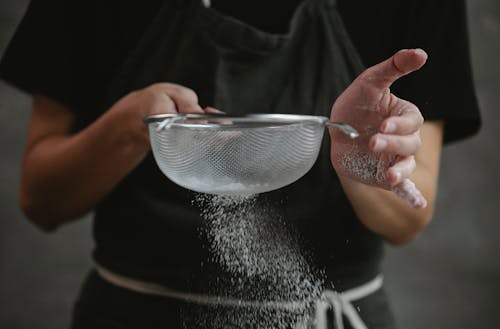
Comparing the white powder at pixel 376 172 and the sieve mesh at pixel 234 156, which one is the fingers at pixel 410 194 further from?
the sieve mesh at pixel 234 156

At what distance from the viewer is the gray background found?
1193 millimetres

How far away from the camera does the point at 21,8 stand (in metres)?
0.73

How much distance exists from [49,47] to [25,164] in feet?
0.56

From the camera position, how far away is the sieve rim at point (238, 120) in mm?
436

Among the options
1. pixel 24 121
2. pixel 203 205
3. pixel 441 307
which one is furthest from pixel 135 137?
pixel 441 307

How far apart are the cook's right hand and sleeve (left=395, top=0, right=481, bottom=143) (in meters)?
0.19

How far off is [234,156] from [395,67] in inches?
6.5

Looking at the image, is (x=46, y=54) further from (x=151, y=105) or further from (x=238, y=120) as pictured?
(x=238, y=120)

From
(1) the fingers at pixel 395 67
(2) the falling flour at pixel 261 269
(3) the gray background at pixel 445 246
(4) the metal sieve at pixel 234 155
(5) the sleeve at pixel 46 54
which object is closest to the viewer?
(1) the fingers at pixel 395 67

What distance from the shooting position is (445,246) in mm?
1440

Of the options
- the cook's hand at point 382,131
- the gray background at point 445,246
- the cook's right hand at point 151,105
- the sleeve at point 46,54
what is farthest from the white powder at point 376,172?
the gray background at point 445,246

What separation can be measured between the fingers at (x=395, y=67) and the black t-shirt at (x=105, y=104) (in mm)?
210

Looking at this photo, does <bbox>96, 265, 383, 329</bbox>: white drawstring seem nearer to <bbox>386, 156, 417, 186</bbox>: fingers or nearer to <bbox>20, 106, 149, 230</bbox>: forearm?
<bbox>20, 106, 149, 230</bbox>: forearm

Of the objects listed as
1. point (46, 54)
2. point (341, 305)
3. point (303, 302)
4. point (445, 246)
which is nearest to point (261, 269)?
point (303, 302)
